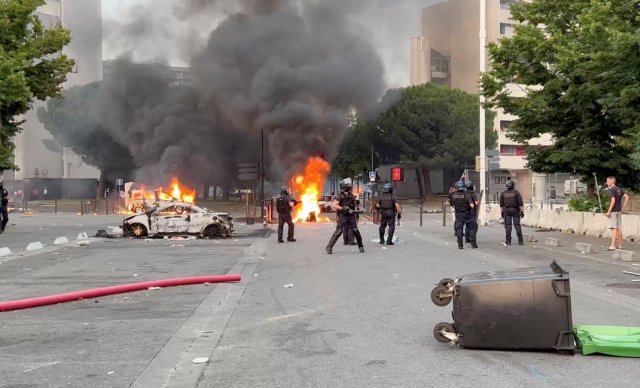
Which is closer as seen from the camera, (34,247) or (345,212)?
(345,212)

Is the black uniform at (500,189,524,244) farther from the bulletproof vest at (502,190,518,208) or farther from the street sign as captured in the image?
the street sign

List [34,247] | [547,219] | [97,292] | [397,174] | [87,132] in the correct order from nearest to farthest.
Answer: [97,292]
[34,247]
[547,219]
[397,174]
[87,132]

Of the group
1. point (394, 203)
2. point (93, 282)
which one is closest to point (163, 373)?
point (93, 282)

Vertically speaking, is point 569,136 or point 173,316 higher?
point 569,136

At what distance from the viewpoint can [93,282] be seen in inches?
395

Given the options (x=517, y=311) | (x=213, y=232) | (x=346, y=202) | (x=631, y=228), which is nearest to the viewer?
(x=517, y=311)

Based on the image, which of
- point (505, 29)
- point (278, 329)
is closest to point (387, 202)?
point (278, 329)

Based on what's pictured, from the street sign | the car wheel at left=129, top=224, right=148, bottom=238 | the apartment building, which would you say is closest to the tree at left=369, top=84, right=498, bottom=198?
the apartment building

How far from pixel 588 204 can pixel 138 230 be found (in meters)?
14.2

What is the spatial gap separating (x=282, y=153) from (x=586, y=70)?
69.1ft

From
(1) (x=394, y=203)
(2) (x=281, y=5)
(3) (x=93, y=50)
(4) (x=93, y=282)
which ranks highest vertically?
→ (3) (x=93, y=50)

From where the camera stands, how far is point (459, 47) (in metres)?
71.8

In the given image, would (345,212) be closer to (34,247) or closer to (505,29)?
(34,247)

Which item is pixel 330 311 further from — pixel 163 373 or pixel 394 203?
pixel 394 203
